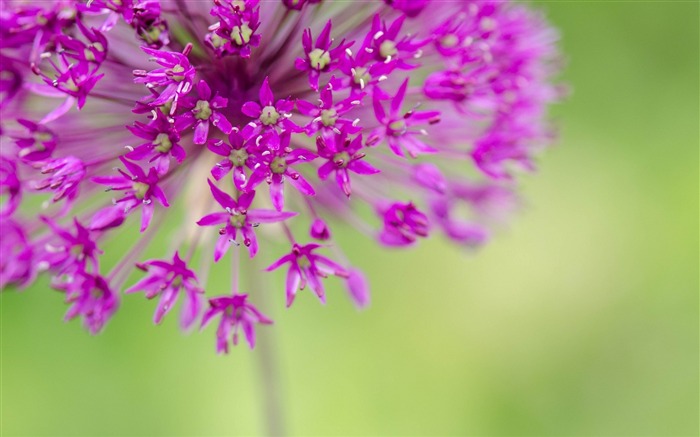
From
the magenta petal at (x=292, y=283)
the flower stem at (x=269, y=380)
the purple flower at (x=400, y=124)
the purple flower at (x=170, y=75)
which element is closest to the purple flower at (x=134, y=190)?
the purple flower at (x=170, y=75)

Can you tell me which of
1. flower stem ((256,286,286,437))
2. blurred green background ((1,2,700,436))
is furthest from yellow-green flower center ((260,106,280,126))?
blurred green background ((1,2,700,436))

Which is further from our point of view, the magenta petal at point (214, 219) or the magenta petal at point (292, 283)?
the magenta petal at point (292, 283)

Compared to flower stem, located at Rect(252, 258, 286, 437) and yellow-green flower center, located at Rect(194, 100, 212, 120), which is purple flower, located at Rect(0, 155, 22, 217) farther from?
flower stem, located at Rect(252, 258, 286, 437)

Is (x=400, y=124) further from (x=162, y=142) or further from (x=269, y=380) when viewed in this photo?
(x=269, y=380)

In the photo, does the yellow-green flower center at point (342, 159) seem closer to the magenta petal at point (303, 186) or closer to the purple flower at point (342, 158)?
the purple flower at point (342, 158)

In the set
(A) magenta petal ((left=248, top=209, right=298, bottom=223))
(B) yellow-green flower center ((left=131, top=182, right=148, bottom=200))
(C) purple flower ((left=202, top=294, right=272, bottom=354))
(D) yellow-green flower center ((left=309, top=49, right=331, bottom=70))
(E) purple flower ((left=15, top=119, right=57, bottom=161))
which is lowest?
(C) purple flower ((left=202, top=294, right=272, bottom=354))

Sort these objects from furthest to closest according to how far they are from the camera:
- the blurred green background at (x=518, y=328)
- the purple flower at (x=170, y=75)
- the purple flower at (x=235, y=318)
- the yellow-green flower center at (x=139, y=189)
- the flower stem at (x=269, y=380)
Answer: the blurred green background at (x=518, y=328)
the flower stem at (x=269, y=380)
the purple flower at (x=235, y=318)
the yellow-green flower center at (x=139, y=189)
the purple flower at (x=170, y=75)

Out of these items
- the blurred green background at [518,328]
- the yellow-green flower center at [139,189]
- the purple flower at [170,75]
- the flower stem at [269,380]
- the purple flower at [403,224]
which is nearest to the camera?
the purple flower at [170,75]

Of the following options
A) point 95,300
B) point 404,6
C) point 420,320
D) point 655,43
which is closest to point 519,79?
point 404,6
